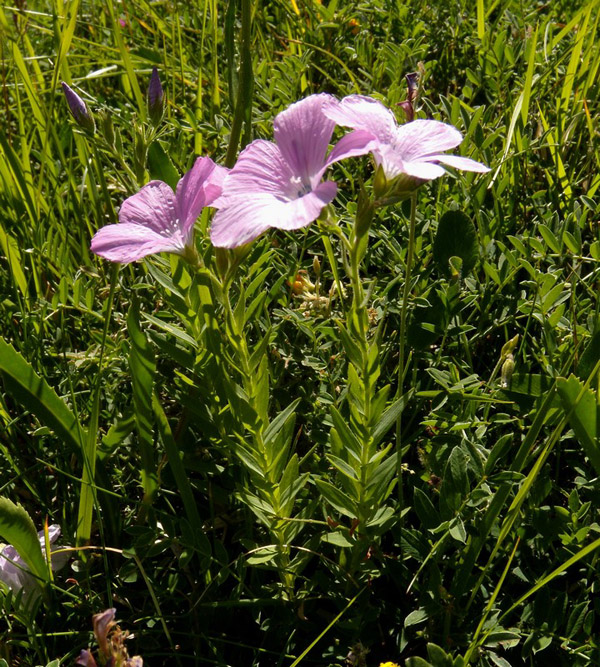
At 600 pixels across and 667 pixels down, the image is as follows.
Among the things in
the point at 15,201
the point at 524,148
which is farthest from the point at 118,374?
the point at 524,148

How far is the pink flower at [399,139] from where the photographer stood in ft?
2.99

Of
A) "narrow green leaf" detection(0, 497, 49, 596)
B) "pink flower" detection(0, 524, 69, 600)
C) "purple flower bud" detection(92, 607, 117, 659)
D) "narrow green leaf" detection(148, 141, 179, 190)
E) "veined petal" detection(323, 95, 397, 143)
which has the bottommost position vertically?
"pink flower" detection(0, 524, 69, 600)

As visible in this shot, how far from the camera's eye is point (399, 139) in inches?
38.0

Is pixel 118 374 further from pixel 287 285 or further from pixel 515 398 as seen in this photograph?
pixel 515 398

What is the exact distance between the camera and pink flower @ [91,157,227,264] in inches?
39.4

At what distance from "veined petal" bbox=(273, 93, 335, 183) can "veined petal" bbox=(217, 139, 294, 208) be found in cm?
1

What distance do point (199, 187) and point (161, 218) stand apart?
12 centimetres

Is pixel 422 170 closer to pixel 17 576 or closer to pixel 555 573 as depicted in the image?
pixel 555 573

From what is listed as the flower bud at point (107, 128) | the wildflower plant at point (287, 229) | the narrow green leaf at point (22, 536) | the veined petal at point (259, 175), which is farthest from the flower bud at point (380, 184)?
the narrow green leaf at point (22, 536)

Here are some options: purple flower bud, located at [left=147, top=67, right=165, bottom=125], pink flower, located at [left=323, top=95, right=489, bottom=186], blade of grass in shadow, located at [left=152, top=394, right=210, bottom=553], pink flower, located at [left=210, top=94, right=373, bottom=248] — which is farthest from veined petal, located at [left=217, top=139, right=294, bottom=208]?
blade of grass in shadow, located at [left=152, top=394, right=210, bottom=553]

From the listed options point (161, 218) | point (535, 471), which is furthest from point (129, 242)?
point (535, 471)

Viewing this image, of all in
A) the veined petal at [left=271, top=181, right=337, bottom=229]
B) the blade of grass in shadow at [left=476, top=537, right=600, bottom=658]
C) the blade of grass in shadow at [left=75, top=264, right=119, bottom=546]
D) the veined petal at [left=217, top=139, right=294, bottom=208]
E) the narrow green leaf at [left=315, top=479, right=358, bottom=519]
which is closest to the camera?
the veined petal at [left=271, top=181, right=337, bottom=229]

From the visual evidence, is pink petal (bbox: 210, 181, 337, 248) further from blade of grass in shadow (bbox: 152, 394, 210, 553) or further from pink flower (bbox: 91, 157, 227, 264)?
blade of grass in shadow (bbox: 152, 394, 210, 553)

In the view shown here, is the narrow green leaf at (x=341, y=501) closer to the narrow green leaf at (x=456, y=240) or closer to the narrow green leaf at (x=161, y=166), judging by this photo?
the narrow green leaf at (x=456, y=240)
